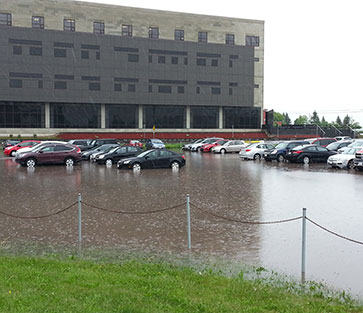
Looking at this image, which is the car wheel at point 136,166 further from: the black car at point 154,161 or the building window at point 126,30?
the building window at point 126,30

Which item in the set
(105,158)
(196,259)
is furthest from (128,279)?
(105,158)

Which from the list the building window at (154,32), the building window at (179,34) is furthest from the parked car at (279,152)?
the building window at (179,34)

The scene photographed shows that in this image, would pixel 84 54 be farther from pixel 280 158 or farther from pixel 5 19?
pixel 280 158

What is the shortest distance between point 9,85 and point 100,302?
68565mm

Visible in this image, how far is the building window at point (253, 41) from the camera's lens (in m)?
81.9

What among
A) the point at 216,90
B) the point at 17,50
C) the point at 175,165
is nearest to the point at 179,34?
the point at 216,90

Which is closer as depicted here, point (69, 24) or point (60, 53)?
point (60, 53)

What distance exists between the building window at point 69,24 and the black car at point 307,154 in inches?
2060

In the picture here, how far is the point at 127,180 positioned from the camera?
840 inches

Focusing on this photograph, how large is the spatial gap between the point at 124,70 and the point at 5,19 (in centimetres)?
2053

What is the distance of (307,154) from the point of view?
31.9 m

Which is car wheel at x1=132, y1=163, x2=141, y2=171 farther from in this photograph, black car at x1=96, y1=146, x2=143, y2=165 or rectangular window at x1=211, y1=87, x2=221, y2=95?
rectangular window at x1=211, y1=87, x2=221, y2=95

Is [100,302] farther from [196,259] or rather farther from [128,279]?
[196,259]

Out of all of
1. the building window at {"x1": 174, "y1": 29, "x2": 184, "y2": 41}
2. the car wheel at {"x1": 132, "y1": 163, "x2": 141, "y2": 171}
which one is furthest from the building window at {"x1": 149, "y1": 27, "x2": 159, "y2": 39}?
the car wheel at {"x1": 132, "y1": 163, "x2": 141, "y2": 171}
